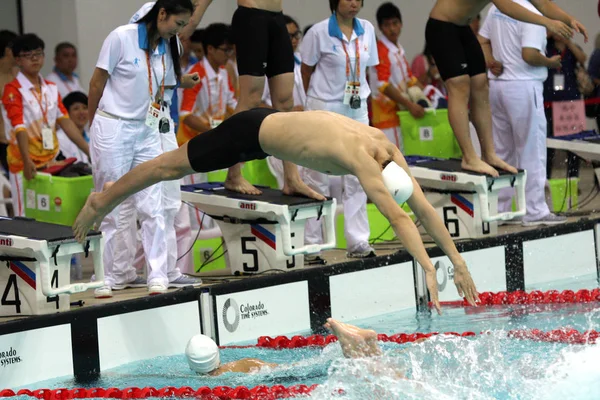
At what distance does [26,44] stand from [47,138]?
77cm

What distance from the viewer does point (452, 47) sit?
7980 mm

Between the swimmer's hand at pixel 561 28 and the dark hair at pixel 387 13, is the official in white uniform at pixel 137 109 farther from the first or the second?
the dark hair at pixel 387 13

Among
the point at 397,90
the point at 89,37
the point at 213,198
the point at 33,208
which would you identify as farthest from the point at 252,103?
the point at 89,37

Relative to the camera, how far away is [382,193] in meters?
5.00

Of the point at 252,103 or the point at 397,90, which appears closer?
the point at 252,103

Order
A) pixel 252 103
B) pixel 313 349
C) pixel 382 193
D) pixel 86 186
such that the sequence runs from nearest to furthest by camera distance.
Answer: pixel 382 193 → pixel 313 349 → pixel 252 103 → pixel 86 186

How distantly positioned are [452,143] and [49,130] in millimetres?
3795

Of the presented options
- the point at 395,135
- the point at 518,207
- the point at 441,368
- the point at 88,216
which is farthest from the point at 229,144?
the point at 395,135

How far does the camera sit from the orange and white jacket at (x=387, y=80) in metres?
9.98

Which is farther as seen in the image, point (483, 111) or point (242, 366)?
point (483, 111)

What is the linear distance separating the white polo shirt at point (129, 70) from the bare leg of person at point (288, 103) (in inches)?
32.5

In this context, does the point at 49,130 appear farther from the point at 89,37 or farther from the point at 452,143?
the point at 452,143

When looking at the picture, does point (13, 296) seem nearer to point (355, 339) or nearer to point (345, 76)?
point (355, 339)

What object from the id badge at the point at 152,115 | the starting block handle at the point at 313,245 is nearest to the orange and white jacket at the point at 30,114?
the id badge at the point at 152,115
